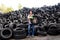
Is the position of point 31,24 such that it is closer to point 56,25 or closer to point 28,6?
point 56,25

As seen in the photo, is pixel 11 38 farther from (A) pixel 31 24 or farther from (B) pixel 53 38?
(B) pixel 53 38

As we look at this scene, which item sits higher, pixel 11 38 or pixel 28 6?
pixel 28 6

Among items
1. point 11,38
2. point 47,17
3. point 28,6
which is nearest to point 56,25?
point 47,17

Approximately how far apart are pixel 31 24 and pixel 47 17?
2.74m

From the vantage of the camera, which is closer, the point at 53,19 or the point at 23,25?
the point at 23,25

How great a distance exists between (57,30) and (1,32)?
10.1ft

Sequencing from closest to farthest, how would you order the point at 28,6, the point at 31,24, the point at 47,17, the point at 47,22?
the point at 31,24, the point at 47,22, the point at 47,17, the point at 28,6

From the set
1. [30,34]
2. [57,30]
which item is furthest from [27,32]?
[57,30]

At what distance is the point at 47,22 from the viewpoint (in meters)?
11.1

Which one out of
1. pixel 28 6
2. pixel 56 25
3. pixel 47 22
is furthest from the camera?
pixel 28 6

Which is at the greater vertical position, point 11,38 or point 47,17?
point 47,17

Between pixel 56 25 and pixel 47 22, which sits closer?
pixel 56 25

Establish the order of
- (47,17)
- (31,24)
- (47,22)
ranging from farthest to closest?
(47,17) → (47,22) → (31,24)

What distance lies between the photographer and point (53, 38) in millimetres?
9586
